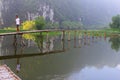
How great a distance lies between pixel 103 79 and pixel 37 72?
7.11 m

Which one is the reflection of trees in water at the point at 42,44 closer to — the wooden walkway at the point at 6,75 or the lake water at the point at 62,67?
the lake water at the point at 62,67

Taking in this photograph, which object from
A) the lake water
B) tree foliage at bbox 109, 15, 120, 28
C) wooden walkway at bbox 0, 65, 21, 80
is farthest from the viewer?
tree foliage at bbox 109, 15, 120, 28

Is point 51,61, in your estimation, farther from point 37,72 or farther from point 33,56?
point 37,72

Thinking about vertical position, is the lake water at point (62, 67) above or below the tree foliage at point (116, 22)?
below

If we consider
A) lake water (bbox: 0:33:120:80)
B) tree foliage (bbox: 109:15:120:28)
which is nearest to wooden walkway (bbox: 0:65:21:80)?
lake water (bbox: 0:33:120:80)

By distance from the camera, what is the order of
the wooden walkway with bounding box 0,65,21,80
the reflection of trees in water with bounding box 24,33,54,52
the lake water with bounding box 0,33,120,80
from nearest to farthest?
the wooden walkway with bounding box 0,65,21,80, the lake water with bounding box 0,33,120,80, the reflection of trees in water with bounding box 24,33,54,52

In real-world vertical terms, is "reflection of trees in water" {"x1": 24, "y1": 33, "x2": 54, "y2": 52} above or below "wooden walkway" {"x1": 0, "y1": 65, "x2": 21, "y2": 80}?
below

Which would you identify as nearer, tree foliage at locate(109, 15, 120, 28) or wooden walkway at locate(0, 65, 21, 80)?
wooden walkway at locate(0, 65, 21, 80)

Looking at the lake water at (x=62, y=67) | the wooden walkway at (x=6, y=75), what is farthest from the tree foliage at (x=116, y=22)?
the wooden walkway at (x=6, y=75)

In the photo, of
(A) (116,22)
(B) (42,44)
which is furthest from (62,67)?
(A) (116,22)

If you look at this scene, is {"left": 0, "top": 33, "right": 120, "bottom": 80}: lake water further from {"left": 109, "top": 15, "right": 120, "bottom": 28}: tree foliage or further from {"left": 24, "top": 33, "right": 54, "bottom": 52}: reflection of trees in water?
{"left": 109, "top": 15, "right": 120, "bottom": 28}: tree foliage

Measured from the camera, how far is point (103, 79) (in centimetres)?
3027

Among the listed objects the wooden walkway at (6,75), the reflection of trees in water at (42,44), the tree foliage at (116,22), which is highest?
the tree foliage at (116,22)

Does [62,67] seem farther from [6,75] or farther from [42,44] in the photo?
[42,44]
